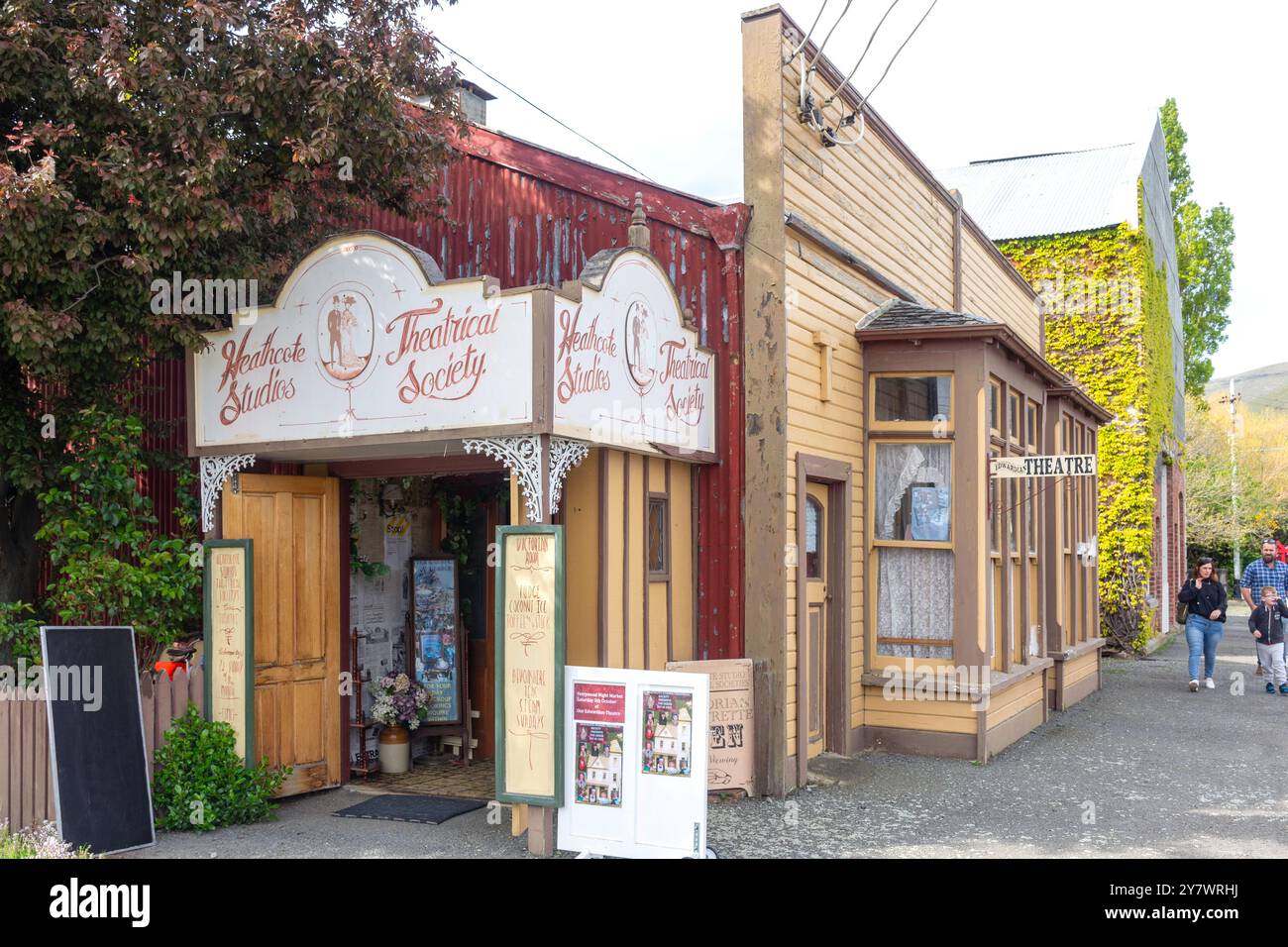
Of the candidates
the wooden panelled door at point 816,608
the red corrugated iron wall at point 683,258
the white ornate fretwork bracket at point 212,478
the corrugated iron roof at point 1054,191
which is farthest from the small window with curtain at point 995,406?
the corrugated iron roof at point 1054,191

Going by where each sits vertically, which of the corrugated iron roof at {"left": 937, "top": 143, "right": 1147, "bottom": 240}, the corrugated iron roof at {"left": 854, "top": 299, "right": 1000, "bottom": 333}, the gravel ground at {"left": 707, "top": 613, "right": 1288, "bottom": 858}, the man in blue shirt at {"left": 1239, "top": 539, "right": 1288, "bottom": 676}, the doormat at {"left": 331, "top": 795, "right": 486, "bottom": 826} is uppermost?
the corrugated iron roof at {"left": 937, "top": 143, "right": 1147, "bottom": 240}

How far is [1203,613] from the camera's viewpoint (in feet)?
49.5

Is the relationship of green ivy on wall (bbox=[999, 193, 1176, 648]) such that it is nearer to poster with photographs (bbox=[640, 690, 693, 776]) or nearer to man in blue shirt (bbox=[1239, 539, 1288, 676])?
man in blue shirt (bbox=[1239, 539, 1288, 676])

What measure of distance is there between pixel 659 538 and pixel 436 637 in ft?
8.20

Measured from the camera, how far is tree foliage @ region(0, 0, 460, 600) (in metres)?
7.66

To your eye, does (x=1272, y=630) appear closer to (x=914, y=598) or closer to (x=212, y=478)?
(x=914, y=598)

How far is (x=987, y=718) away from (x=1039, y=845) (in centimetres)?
299

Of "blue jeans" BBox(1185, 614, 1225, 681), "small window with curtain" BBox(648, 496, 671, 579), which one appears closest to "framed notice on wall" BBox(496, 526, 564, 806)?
"small window with curtain" BBox(648, 496, 671, 579)

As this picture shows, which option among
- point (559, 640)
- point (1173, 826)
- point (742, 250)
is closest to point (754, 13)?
point (742, 250)

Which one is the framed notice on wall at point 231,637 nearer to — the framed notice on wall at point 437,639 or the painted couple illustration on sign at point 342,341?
the painted couple illustration on sign at point 342,341

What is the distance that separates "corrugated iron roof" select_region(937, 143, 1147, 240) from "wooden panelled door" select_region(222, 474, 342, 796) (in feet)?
54.3

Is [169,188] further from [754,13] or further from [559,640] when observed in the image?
[754,13]

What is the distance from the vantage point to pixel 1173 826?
8117 mm

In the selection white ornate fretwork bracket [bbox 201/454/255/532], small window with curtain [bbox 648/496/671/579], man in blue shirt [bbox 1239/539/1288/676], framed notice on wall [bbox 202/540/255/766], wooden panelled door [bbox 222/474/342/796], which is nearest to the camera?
framed notice on wall [bbox 202/540/255/766]
